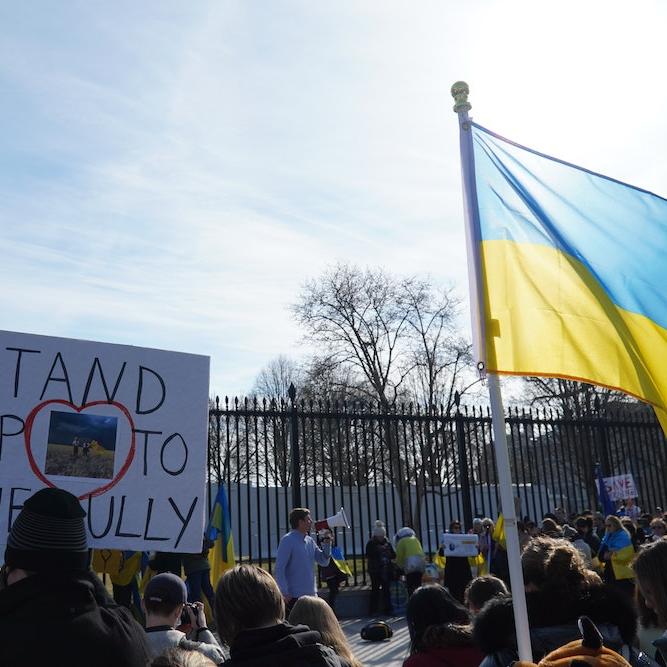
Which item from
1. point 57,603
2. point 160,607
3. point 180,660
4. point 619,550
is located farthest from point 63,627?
point 619,550

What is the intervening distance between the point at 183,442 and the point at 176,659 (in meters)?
2.91

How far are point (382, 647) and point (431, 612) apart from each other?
24.6 ft

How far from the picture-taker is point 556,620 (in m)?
3.25

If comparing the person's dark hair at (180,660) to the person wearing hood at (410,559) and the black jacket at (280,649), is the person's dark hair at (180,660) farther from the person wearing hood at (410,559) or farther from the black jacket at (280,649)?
the person wearing hood at (410,559)

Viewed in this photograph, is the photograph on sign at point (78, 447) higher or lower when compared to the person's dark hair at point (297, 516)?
higher

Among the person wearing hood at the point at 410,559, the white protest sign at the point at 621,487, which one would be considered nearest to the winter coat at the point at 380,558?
the person wearing hood at the point at 410,559

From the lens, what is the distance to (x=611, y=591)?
3.25 meters

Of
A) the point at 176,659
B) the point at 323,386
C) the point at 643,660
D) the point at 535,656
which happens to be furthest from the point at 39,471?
the point at 323,386

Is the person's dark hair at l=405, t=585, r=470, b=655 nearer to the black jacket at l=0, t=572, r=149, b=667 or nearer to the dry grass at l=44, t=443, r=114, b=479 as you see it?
the black jacket at l=0, t=572, r=149, b=667

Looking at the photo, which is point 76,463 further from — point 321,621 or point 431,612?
point 431,612

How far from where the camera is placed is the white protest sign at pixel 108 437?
191 inches

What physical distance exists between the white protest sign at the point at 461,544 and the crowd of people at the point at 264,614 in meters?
8.23

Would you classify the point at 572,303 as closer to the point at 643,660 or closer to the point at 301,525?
the point at 643,660

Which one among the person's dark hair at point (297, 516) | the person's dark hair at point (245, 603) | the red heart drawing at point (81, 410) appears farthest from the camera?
the person's dark hair at point (297, 516)
